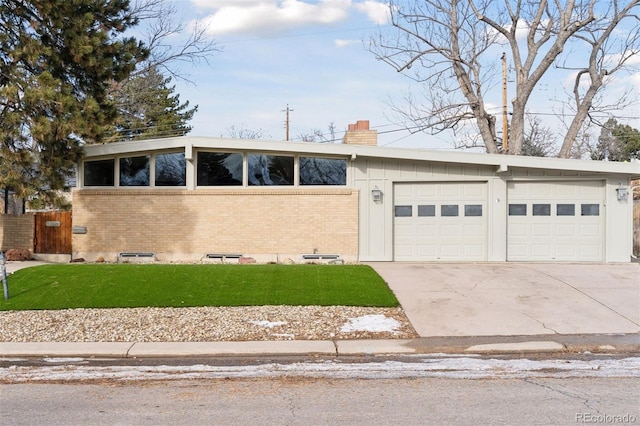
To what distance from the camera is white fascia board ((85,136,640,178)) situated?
15.3 meters

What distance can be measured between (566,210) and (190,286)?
1069 centimetres

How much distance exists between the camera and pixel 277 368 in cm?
701

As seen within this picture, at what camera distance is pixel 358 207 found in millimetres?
15828

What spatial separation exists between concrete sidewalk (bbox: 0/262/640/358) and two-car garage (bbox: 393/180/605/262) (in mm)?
1882

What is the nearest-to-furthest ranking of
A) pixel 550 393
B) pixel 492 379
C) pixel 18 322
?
pixel 550 393 → pixel 492 379 → pixel 18 322

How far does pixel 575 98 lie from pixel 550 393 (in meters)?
23.4

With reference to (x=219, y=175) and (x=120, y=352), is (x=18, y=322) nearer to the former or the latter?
(x=120, y=352)

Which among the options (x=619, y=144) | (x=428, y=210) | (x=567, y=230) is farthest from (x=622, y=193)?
(x=619, y=144)

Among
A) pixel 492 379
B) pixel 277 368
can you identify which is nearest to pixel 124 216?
pixel 277 368

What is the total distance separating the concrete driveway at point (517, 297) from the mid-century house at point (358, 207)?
123 centimetres

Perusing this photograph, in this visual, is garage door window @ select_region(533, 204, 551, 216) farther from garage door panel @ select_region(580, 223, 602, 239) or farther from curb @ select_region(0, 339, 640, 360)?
curb @ select_region(0, 339, 640, 360)

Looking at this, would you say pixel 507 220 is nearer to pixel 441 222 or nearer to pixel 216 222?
pixel 441 222

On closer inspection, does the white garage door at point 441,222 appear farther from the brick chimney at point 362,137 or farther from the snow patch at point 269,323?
the snow patch at point 269,323

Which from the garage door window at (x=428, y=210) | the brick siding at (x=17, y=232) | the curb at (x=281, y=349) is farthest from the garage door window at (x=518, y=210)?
the brick siding at (x=17, y=232)
